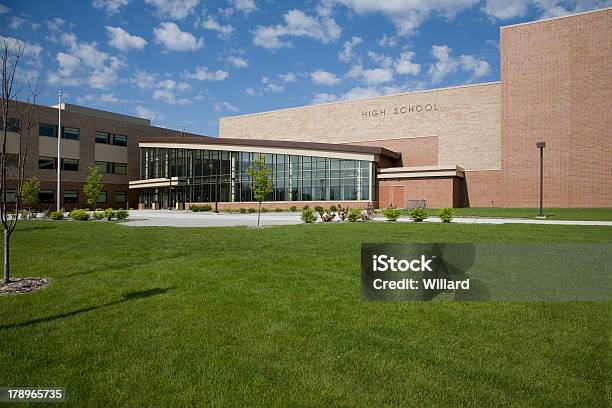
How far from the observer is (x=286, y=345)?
4.63 m

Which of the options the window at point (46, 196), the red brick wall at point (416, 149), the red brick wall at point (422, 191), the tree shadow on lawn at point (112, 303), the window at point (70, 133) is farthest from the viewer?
the window at point (70, 133)

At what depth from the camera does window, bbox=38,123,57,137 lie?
49.5m

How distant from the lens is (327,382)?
3.77 meters

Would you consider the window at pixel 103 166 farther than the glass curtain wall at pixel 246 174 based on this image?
Yes

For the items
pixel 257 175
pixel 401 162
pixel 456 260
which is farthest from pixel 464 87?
pixel 456 260

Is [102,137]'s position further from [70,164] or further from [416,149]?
[416,149]

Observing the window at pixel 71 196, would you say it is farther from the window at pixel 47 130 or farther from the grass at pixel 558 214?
the grass at pixel 558 214

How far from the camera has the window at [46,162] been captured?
4988 cm

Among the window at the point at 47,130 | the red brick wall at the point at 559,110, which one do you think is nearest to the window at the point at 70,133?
the window at the point at 47,130

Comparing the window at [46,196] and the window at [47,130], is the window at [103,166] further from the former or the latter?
the window at [46,196]

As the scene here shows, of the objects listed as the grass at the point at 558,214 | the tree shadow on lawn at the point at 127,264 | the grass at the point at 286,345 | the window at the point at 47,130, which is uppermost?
the window at the point at 47,130

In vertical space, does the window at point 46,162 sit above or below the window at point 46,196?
above
